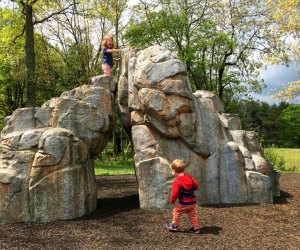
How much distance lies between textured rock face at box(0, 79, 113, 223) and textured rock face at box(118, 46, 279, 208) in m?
1.48

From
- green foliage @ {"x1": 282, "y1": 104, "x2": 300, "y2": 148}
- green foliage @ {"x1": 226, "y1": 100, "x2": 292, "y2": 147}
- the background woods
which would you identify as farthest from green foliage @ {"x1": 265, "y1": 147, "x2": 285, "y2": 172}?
green foliage @ {"x1": 282, "y1": 104, "x2": 300, "y2": 148}

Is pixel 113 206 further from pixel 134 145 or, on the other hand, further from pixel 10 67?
pixel 10 67

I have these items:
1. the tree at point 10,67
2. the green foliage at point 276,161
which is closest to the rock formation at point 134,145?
the green foliage at point 276,161

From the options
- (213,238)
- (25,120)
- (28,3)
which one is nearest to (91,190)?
(25,120)

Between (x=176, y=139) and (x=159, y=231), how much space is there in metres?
2.83

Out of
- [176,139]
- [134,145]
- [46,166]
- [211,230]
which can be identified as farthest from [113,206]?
[211,230]

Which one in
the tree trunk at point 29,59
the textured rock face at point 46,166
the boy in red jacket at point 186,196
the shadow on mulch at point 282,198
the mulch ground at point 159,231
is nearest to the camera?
the mulch ground at point 159,231

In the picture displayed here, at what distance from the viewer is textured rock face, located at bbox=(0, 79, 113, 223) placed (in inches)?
307

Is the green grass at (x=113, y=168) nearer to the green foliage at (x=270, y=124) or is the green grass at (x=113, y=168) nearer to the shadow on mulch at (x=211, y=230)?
the shadow on mulch at (x=211, y=230)

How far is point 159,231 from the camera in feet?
23.7

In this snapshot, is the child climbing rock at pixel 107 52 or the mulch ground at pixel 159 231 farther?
the child climbing rock at pixel 107 52

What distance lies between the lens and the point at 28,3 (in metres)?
18.4

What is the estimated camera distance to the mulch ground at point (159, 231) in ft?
21.4

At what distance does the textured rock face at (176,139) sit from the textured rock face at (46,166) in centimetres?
148
